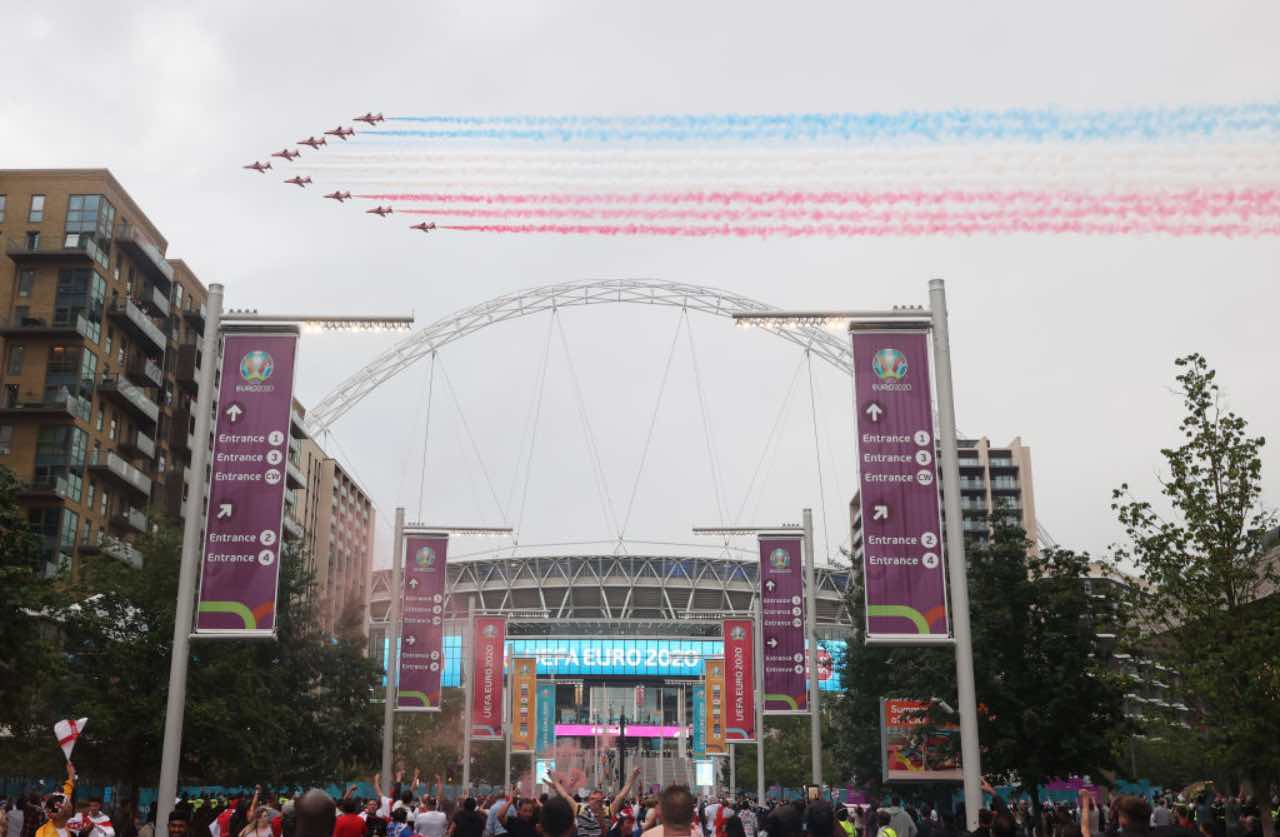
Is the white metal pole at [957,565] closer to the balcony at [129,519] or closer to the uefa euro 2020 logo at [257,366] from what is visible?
the uefa euro 2020 logo at [257,366]

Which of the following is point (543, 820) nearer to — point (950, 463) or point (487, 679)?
point (950, 463)

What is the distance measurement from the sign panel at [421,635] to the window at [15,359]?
47710mm

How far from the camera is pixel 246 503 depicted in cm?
2184

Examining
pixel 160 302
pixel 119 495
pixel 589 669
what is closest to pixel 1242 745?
pixel 119 495

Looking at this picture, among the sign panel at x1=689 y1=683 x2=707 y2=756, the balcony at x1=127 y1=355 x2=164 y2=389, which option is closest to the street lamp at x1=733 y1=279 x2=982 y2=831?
the balcony at x1=127 y1=355 x2=164 y2=389

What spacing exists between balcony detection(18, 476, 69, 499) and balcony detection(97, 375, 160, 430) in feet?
27.5

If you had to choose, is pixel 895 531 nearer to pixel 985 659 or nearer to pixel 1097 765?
pixel 985 659

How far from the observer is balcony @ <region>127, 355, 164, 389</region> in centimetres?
8481

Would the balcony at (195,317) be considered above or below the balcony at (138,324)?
above

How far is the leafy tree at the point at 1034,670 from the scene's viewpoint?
115ft

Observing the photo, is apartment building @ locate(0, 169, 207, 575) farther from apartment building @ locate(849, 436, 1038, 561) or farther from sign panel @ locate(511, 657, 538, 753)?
apartment building @ locate(849, 436, 1038, 561)

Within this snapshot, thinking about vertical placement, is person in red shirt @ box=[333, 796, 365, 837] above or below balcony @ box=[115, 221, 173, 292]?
below

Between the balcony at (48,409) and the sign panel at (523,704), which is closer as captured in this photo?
the sign panel at (523,704)

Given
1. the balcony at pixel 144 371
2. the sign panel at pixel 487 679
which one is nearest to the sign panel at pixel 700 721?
the balcony at pixel 144 371
